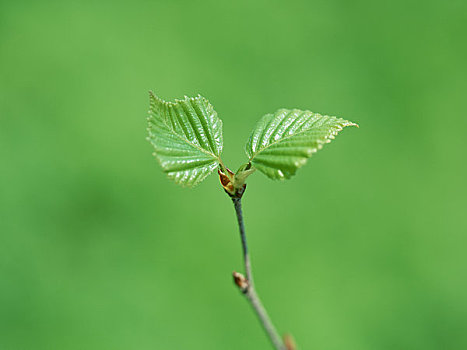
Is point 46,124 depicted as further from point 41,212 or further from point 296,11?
point 296,11

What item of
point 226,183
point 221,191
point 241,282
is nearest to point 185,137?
point 226,183

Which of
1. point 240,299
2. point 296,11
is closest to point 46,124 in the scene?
point 240,299

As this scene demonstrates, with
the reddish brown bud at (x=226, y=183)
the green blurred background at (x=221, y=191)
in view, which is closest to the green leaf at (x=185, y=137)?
the reddish brown bud at (x=226, y=183)

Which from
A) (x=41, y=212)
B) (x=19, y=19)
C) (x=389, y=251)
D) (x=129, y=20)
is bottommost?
(x=389, y=251)

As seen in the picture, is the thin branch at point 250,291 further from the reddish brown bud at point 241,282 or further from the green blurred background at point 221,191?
the green blurred background at point 221,191

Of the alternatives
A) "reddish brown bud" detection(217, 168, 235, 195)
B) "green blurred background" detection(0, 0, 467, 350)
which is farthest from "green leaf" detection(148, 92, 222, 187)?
"green blurred background" detection(0, 0, 467, 350)

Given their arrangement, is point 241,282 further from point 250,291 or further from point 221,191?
point 221,191
